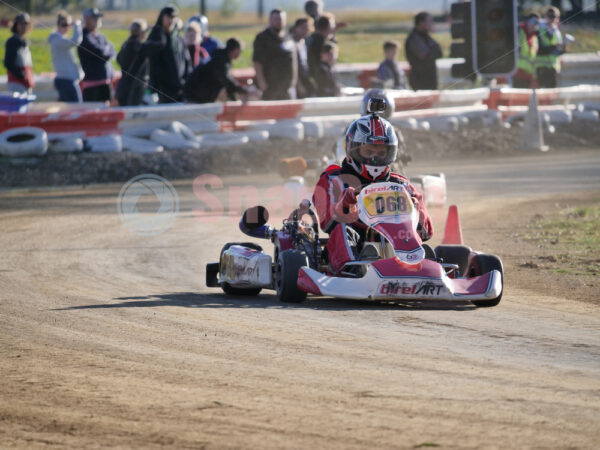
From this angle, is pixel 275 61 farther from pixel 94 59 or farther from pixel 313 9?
pixel 94 59

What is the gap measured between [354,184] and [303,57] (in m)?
9.77

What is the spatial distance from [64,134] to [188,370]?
1048cm

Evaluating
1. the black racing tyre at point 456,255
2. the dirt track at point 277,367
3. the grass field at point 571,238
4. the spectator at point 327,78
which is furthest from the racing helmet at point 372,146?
the spectator at point 327,78

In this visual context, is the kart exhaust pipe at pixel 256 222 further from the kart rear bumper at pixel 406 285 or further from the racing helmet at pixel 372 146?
the kart rear bumper at pixel 406 285

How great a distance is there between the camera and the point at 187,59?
16.0 meters

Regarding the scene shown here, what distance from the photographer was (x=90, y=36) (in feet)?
49.8

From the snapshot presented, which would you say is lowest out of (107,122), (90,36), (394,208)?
(394,208)

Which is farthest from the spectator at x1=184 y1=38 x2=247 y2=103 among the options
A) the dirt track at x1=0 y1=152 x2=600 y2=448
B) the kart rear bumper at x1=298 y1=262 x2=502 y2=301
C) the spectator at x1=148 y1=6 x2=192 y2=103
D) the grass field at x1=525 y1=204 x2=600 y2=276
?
the kart rear bumper at x1=298 y1=262 x2=502 y2=301

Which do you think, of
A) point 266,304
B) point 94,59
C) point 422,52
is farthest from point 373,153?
point 422,52

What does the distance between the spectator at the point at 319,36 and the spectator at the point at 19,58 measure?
13.9 feet

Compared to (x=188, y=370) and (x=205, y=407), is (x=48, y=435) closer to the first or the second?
(x=205, y=407)

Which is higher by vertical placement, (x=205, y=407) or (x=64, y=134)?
(x=64, y=134)

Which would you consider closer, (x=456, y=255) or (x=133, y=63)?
(x=456, y=255)

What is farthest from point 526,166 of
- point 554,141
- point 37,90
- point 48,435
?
point 48,435
